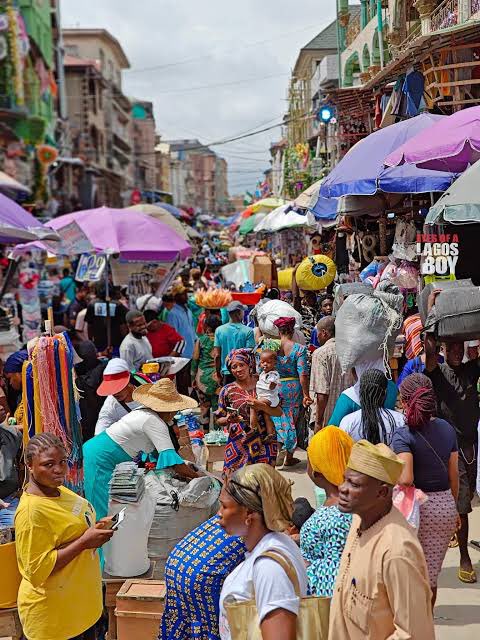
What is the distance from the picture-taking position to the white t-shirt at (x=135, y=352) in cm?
896

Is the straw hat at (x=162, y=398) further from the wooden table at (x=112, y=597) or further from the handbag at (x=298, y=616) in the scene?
the handbag at (x=298, y=616)

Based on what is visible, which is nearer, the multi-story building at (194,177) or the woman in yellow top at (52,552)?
the woman in yellow top at (52,552)

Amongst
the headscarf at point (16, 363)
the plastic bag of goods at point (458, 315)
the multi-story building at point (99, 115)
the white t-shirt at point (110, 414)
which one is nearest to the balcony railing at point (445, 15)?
the plastic bag of goods at point (458, 315)

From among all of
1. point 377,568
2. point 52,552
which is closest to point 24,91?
point 52,552

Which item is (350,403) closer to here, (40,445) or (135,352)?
(40,445)

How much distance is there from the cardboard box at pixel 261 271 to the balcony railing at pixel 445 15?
14.6ft

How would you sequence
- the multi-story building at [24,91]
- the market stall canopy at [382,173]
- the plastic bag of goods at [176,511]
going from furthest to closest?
the multi-story building at [24,91] → the market stall canopy at [382,173] → the plastic bag of goods at [176,511]

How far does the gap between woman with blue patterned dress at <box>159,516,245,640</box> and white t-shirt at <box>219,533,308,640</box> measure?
393 millimetres

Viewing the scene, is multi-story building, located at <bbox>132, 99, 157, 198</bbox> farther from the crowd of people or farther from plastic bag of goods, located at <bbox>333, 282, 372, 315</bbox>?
the crowd of people

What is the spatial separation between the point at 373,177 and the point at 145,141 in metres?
103

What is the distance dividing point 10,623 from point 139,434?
1271 millimetres

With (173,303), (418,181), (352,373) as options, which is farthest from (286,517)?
(173,303)

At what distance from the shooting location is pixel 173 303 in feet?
37.4

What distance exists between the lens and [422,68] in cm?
940
